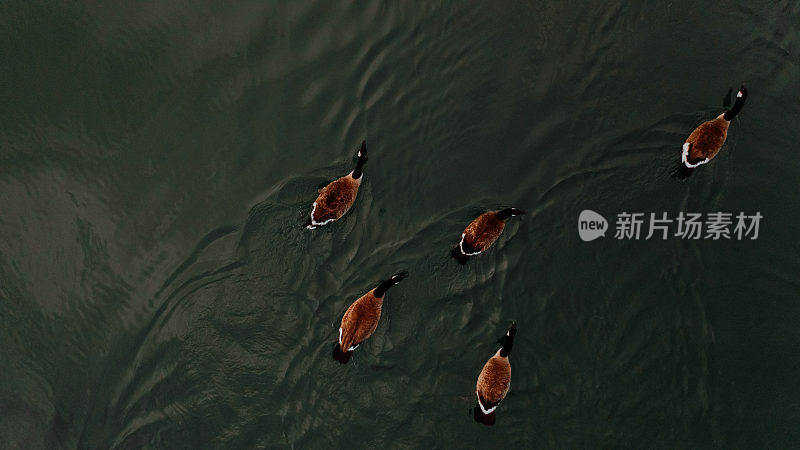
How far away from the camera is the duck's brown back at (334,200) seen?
24.3 ft

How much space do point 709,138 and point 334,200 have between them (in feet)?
16.2

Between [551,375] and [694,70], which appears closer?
[551,375]

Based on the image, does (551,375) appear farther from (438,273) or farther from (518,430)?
(438,273)

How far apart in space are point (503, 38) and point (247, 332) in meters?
5.46

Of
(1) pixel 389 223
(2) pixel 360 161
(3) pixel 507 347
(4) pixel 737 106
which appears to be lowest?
(3) pixel 507 347

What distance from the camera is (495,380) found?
7.04 m

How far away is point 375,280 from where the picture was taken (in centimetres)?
774

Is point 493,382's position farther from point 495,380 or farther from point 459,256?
point 459,256

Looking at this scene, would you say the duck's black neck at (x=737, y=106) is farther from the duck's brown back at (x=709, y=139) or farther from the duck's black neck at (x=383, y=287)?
the duck's black neck at (x=383, y=287)

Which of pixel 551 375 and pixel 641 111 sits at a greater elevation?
pixel 641 111

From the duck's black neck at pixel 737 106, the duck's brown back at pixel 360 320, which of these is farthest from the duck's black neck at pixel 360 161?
the duck's black neck at pixel 737 106

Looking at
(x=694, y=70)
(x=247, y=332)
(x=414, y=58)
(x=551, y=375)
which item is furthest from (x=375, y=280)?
(x=694, y=70)

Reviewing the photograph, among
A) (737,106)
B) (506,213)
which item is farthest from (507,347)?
(737,106)

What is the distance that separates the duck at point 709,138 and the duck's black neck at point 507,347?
342 cm
